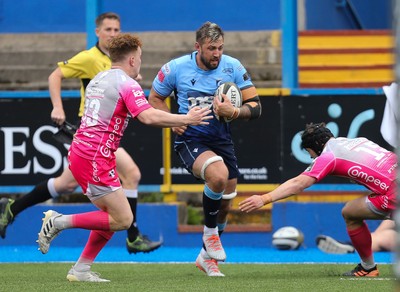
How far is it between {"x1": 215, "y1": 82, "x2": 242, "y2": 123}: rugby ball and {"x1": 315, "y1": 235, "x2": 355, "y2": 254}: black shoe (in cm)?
249

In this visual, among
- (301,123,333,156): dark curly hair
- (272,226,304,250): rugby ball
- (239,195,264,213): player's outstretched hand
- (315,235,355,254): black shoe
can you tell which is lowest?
(272,226,304,250): rugby ball

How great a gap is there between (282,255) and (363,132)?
1720mm

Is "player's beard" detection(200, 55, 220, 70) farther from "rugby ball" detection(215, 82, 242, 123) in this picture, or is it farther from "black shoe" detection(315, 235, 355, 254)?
"black shoe" detection(315, 235, 355, 254)

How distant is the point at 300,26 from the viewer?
1777 cm

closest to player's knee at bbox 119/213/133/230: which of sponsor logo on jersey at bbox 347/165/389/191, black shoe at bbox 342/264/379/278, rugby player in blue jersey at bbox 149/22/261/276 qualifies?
rugby player in blue jersey at bbox 149/22/261/276

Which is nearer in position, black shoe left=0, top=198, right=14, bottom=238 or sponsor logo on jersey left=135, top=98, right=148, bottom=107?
sponsor logo on jersey left=135, top=98, right=148, bottom=107

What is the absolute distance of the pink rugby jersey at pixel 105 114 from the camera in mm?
9180

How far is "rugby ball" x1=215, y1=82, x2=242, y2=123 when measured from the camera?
32.3 feet

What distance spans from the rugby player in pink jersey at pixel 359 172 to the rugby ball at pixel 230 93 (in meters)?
0.62

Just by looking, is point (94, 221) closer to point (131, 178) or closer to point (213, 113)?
point (213, 113)

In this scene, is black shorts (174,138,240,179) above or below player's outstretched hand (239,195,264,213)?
above

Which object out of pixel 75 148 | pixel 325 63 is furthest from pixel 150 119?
pixel 325 63

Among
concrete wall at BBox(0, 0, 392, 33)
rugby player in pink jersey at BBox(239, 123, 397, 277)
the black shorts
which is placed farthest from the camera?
concrete wall at BBox(0, 0, 392, 33)

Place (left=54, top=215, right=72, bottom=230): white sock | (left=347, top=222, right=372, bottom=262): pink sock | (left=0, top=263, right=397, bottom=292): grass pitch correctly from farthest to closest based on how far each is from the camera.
Answer: (left=347, top=222, right=372, bottom=262): pink sock
(left=54, top=215, right=72, bottom=230): white sock
(left=0, top=263, right=397, bottom=292): grass pitch
